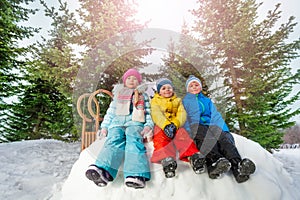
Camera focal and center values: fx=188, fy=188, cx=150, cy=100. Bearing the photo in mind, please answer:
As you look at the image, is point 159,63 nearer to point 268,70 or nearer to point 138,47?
point 138,47

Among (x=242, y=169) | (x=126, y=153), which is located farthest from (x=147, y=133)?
(x=242, y=169)

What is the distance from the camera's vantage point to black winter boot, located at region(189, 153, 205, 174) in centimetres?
173

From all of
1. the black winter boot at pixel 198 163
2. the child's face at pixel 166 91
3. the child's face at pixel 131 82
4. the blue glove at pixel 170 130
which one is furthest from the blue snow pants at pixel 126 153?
the child's face at pixel 131 82

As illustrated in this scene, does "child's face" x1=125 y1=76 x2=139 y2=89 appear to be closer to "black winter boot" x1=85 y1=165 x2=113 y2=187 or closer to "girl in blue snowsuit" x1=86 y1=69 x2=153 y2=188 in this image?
"girl in blue snowsuit" x1=86 y1=69 x2=153 y2=188

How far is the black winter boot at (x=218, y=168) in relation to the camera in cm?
168

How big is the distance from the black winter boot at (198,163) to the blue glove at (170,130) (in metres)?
0.31

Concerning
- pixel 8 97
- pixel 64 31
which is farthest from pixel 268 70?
pixel 8 97

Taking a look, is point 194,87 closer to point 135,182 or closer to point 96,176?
point 135,182

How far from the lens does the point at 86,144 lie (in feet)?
10.2

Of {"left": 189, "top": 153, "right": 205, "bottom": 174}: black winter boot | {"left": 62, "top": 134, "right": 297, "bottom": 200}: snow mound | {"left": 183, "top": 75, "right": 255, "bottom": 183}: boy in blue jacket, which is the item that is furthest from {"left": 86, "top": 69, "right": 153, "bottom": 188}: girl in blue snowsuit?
{"left": 183, "top": 75, "right": 255, "bottom": 183}: boy in blue jacket

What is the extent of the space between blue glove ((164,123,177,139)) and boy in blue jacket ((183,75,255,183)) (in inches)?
9.8

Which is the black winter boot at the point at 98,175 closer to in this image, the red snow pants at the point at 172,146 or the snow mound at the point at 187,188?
the snow mound at the point at 187,188

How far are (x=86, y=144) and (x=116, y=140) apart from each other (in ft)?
4.50

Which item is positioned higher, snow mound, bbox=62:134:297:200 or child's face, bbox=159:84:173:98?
child's face, bbox=159:84:173:98
